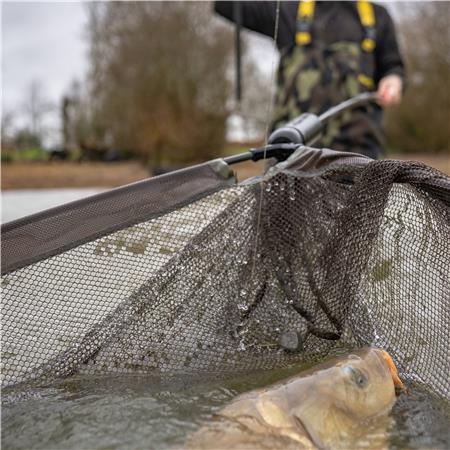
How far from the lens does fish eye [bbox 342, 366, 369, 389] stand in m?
1.84

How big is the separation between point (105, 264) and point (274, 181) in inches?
29.0

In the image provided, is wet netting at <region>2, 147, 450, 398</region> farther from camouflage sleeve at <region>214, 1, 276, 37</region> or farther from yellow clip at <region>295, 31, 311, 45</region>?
camouflage sleeve at <region>214, 1, 276, 37</region>

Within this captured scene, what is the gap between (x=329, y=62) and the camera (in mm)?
4320

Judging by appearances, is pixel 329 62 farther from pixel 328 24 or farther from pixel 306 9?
pixel 306 9

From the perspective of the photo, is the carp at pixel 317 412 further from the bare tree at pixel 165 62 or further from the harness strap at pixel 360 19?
the bare tree at pixel 165 62

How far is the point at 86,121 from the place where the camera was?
28.0m

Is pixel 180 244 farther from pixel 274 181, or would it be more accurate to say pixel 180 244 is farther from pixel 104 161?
pixel 104 161

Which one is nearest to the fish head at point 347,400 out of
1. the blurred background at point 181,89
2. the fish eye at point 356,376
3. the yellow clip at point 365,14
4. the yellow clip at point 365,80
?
the fish eye at point 356,376

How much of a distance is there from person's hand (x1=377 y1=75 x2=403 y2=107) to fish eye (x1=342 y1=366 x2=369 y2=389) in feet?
8.97

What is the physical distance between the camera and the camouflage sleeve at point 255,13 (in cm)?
441

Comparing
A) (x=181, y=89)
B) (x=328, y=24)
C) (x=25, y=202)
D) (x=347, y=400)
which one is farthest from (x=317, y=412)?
(x=181, y=89)

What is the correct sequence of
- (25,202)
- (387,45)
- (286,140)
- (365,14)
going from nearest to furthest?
(286,140) → (365,14) → (387,45) → (25,202)

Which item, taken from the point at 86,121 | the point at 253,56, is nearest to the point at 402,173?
the point at 253,56

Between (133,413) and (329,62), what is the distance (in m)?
3.08
